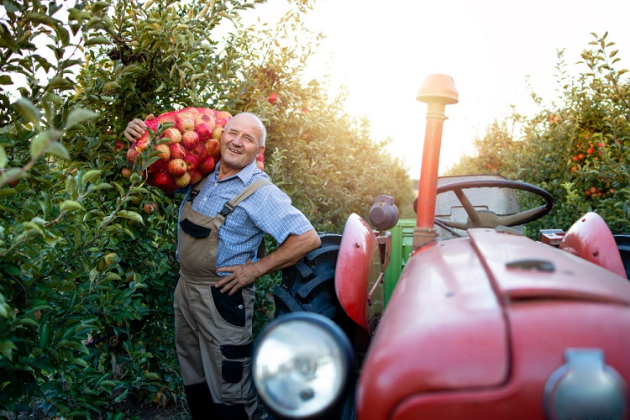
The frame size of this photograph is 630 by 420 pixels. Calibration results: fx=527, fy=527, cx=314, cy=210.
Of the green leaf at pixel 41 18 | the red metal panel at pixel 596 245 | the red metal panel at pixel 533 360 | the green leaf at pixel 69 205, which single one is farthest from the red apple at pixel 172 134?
the red metal panel at pixel 596 245

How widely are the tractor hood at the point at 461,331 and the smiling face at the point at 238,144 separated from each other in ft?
5.22

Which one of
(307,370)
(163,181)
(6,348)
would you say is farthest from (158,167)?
(307,370)

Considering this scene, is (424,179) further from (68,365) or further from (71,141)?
(68,365)

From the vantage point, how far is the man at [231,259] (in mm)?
2602

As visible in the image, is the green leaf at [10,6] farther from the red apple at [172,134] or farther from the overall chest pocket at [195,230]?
the overall chest pocket at [195,230]

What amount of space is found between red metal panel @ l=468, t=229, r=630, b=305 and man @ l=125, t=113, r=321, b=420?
1208 mm

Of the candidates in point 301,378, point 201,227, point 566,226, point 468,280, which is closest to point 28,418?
point 201,227

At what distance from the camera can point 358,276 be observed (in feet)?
7.53

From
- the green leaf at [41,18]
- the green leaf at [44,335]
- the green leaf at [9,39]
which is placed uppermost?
the green leaf at [41,18]

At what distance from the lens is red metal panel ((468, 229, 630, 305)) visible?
1.11 metres

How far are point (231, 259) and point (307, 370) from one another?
154 cm

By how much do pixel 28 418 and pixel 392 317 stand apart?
2.68m

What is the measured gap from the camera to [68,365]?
1973mm

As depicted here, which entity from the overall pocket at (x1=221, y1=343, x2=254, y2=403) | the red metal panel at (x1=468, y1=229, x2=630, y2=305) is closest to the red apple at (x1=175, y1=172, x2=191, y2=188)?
the overall pocket at (x1=221, y1=343, x2=254, y2=403)
